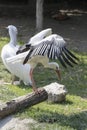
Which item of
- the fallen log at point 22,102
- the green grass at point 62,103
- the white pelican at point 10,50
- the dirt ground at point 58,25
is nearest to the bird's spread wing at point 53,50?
the fallen log at point 22,102

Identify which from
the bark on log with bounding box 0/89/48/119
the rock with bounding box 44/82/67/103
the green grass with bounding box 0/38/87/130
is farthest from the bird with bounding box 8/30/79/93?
the rock with bounding box 44/82/67/103

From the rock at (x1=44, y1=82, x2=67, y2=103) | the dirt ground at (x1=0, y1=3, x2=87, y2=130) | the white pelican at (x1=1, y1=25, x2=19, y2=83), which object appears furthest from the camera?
the dirt ground at (x1=0, y1=3, x2=87, y2=130)

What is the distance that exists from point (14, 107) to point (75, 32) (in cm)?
679

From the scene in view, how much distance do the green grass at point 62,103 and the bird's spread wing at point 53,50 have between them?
29.0 inches

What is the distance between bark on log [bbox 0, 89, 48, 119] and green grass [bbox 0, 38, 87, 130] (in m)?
0.10

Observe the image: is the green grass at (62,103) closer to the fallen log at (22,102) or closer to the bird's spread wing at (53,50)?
the fallen log at (22,102)

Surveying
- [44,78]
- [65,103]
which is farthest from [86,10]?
[65,103]

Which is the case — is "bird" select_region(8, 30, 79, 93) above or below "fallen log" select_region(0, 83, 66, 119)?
above

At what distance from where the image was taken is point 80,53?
10.7 m

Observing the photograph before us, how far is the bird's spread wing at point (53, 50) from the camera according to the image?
20.3 ft

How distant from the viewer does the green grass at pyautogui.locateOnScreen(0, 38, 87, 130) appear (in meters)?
6.20

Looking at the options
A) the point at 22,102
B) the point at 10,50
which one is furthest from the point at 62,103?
the point at 10,50

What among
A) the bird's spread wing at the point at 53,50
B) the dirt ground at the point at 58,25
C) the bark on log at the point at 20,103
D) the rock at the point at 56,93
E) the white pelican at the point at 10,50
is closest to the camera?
the bird's spread wing at the point at 53,50

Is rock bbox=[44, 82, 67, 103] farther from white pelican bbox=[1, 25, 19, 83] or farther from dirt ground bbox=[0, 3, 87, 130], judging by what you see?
dirt ground bbox=[0, 3, 87, 130]
